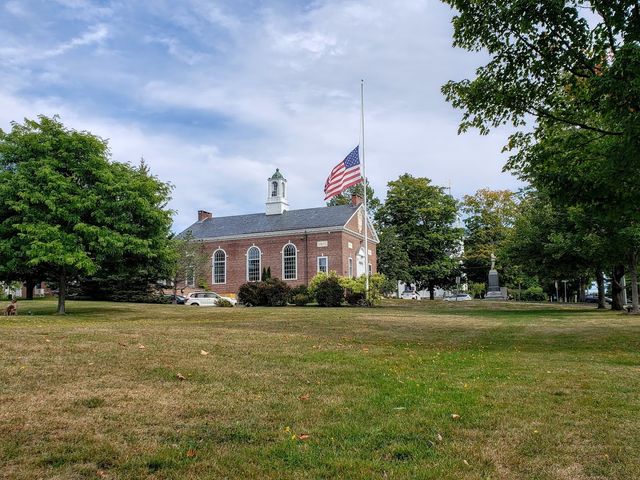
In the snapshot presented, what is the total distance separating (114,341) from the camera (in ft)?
34.0

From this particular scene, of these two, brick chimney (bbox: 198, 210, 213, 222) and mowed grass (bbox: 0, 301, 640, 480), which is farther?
brick chimney (bbox: 198, 210, 213, 222)

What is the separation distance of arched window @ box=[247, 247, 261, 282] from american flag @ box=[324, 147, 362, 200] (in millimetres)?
17927

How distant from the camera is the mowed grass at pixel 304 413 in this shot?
12.8 ft

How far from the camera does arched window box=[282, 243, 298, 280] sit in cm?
5038

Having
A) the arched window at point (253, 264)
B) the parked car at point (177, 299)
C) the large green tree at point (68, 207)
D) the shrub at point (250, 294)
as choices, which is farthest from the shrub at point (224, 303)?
the large green tree at point (68, 207)

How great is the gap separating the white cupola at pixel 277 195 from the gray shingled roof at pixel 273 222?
71 cm

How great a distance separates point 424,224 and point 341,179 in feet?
86.8

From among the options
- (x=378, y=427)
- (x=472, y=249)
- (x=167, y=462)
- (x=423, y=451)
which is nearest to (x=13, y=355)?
(x=167, y=462)

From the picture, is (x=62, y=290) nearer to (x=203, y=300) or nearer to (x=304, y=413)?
(x=203, y=300)

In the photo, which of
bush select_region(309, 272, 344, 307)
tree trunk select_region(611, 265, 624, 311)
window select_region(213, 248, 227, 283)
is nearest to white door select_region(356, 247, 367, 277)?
window select_region(213, 248, 227, 283)

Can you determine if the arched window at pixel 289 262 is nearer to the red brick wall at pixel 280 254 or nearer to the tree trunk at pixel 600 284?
→ the red brick wall at pixel 280 254

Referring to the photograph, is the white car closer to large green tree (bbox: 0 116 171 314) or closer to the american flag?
the american flag

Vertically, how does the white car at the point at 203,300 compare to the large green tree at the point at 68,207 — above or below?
below

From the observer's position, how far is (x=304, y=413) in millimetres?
5391
